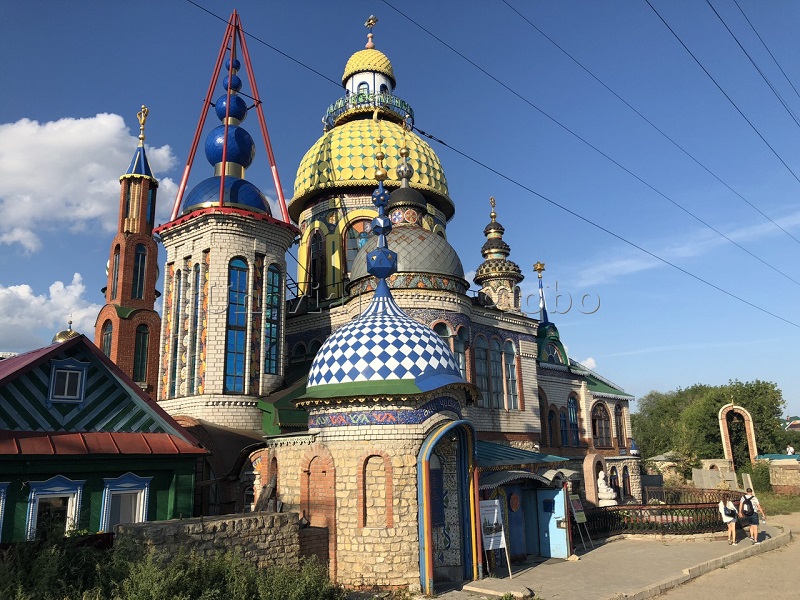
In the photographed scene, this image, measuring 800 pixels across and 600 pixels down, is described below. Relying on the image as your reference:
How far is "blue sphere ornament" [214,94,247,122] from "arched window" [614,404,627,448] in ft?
77.7

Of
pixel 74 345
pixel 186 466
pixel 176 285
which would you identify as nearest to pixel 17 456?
pixel 74 345

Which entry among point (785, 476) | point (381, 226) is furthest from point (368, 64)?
point (785, 476)

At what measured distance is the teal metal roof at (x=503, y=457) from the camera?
14.6m

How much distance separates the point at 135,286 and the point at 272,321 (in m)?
6.53

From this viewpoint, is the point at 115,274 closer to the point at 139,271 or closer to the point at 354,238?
the point at 139,271

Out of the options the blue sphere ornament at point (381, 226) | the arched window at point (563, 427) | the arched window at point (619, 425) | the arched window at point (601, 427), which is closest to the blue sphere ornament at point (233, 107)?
the blue sphere ornament at point (381, 226)

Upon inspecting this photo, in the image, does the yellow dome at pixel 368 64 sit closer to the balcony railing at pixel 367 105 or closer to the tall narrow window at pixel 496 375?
the balcony railing at pixel 367 105

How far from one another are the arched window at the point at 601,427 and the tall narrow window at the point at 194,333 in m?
20.5

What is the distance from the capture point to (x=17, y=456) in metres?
10.5

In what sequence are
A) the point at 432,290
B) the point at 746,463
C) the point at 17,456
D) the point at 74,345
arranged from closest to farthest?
the point at 17,456
the point at 74,345
the point at 432,290
the point at 746,463

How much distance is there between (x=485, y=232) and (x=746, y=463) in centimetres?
2181

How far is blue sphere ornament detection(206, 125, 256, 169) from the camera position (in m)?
21.8

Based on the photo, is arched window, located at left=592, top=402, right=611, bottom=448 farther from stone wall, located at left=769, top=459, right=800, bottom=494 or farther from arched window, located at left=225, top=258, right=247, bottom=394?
arched window, located at left=225, top=258, right=247, bottom=394

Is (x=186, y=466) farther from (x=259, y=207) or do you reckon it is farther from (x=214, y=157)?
(x=214, y=157)
